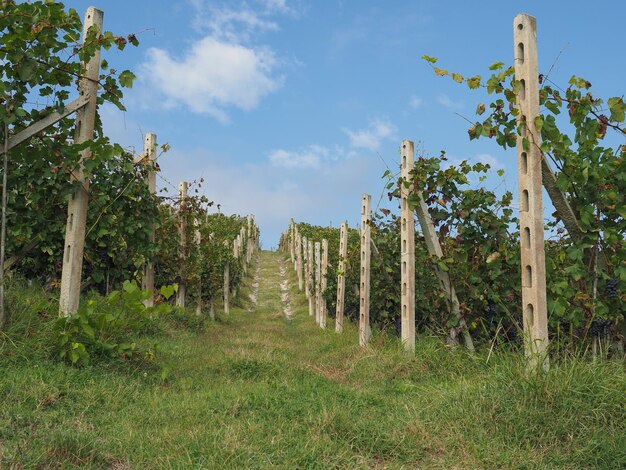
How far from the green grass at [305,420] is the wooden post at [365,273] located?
10.3 feet

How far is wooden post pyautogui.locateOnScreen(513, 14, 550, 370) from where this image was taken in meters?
5.12

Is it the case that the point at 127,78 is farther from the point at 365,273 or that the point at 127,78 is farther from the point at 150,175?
the point at 365,273

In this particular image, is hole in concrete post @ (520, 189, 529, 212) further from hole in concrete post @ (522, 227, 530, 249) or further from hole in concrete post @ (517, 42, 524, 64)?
hole in concrete post @ (517, 42, 524, 64)

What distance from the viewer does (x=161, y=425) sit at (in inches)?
189

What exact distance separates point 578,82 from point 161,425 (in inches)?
205

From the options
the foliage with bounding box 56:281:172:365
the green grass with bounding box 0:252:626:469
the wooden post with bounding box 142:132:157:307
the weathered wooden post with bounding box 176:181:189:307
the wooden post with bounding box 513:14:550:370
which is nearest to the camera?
the green grass with bounding box 0:252:626:469

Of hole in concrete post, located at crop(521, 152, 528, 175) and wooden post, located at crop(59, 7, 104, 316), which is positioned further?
wooden post, located at crop(59, 7, 104, 316)

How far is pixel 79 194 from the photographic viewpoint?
6711mm

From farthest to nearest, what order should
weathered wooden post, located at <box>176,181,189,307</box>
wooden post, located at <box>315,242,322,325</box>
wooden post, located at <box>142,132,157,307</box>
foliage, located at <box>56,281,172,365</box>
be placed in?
wooden post, located at <box>315,242,322,325</box> < weathered wooden post, located at <box>176,181,189,307</box> < wooden post, located at <box>142,132,157,307</box> < foliage, located at <box>56,281,172,365</box>

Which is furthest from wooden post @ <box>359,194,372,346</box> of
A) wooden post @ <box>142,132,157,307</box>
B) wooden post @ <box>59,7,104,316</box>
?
wooden post @ <box>59,7,104,316</box>

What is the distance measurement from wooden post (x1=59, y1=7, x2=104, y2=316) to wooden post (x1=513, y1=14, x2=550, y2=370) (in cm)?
486

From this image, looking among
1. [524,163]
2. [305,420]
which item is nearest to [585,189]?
[524,163]

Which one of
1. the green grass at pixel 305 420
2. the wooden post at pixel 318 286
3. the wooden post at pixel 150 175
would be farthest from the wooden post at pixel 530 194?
the wooden post at pixel 318 286

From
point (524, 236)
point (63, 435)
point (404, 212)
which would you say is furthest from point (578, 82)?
point (63, 435)
